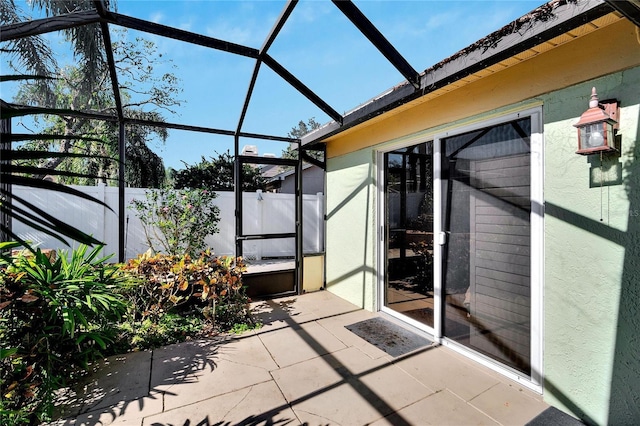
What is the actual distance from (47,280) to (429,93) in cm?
371

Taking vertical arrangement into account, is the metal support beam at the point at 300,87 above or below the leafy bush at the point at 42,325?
above

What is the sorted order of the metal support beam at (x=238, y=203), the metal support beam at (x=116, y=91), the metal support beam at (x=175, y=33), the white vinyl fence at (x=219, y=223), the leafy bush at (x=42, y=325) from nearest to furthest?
the leafy bush at (x=42, y=325), the metal support beam at (x=116, y=91), the metal support beam at (x=175, y=33), the metal support beam at (x=238, y=203), the white vinyl fence at (x=219, y=223)

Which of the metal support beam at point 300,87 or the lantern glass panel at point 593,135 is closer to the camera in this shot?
the lantern glass panel at point 593,135

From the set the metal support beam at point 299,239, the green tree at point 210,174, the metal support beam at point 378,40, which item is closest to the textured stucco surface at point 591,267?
the metal support beam at point 378,40

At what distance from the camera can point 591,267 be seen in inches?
78.5

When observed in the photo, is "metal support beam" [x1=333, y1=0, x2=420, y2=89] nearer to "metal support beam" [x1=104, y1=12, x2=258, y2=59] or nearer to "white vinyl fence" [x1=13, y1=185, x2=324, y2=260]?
"metal support beam" [x1=104, y1=12, x2=258, y2=59]

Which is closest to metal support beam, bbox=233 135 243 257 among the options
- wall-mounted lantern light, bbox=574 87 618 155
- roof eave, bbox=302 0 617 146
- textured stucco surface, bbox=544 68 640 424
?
roof eave, bbox=302 0 617 146

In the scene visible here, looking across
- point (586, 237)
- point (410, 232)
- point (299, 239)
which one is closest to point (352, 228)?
point (299, 239)

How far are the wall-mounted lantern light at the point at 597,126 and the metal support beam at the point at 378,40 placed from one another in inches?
52.0

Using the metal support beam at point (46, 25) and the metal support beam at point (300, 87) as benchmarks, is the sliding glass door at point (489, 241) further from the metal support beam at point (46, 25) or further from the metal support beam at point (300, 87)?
the metal support beam at point (46, 25)

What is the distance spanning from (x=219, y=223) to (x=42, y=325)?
4.36m


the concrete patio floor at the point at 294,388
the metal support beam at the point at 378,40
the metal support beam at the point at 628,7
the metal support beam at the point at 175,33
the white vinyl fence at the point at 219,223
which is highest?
the metal support beam at the point at 175,33

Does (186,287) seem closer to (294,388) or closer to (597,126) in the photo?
(294,388)

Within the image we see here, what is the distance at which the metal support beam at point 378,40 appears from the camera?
2408 mm
